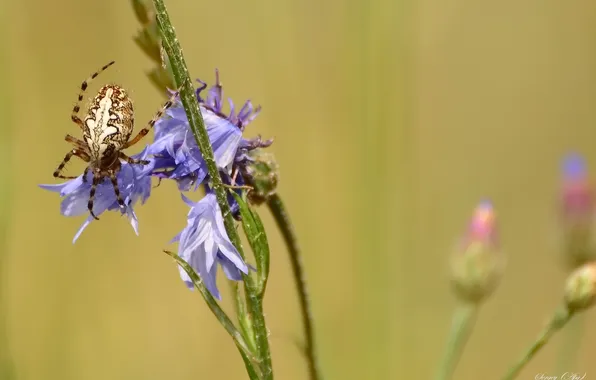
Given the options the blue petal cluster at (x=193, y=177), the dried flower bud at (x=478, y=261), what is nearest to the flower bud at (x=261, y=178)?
the blue petal cluster at (x=193, y=177)

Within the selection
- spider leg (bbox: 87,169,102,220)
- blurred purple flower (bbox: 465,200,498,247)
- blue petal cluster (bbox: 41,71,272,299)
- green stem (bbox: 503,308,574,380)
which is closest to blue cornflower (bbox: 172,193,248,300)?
blue petal cluster (bbox: 41,71,272,299)

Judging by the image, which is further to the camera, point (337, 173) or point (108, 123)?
point (337, 173)

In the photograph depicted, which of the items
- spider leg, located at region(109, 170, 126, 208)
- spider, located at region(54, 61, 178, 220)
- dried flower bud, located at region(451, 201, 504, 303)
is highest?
spider, located at region(54, 61, 178, 220)

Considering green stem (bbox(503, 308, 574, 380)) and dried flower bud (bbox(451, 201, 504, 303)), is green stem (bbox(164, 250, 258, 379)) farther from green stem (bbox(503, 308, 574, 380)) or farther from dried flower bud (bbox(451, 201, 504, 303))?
dried flower bud (bbox(451, 201, 504, 303))

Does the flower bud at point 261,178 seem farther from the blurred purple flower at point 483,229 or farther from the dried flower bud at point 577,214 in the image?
the dried flower bud at point 577,214

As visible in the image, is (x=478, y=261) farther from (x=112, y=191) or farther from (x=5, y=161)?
(x=5, y=161)

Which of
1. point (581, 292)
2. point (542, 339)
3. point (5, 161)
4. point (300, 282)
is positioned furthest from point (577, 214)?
point (5, 161)
